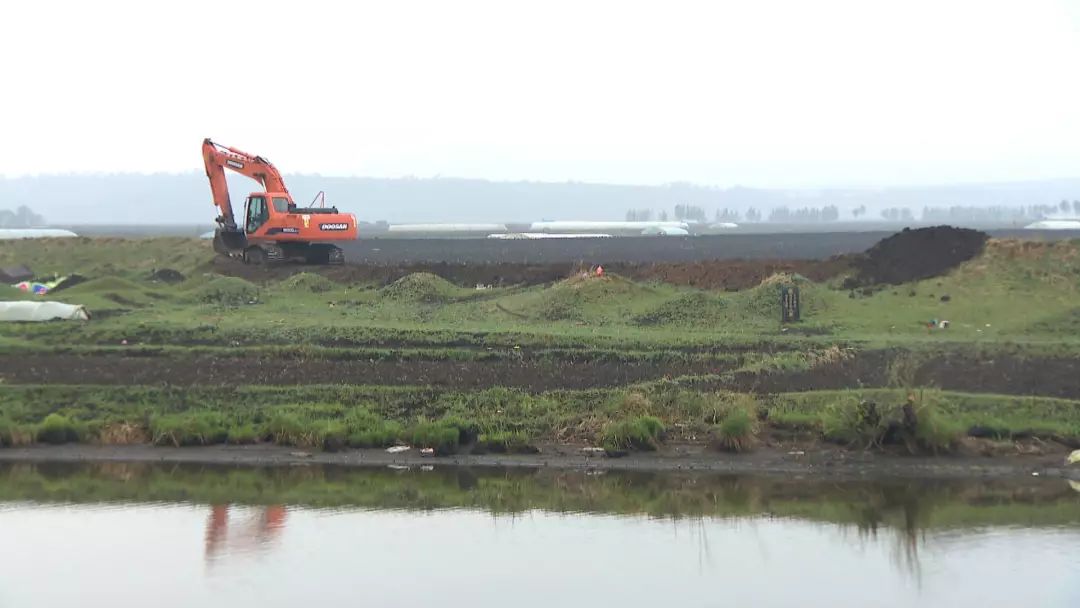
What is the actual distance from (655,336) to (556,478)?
10.1 metres

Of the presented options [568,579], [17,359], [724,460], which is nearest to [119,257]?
[17,359]

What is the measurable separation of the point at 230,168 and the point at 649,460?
97.2ft

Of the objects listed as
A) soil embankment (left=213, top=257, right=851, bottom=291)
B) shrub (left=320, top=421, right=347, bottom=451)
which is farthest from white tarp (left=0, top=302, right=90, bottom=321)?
shrub (left=320, top=421, right=347, bottom=451)

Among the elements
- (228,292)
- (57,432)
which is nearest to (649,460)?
(57,432)

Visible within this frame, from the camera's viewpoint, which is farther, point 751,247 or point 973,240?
point 751,247

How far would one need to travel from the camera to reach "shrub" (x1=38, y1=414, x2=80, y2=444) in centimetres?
2197

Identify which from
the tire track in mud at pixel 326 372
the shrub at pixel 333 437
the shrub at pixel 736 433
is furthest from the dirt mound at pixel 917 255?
the shrub at pixel 333 437

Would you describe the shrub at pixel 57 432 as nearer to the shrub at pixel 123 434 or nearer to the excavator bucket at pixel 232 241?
the shrub at pixel 123 434

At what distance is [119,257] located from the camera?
54.4 meters

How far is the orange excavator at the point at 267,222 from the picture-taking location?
44469 mm

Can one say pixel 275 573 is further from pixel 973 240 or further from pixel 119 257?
pixel 119 257

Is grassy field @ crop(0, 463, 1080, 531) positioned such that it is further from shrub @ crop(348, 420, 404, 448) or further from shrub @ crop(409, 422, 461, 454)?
shrub @ crop(348, 420, 404, 448)

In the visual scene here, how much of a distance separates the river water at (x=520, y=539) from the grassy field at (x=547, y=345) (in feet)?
5.02

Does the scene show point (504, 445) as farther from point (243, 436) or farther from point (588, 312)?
point (588, 312)
